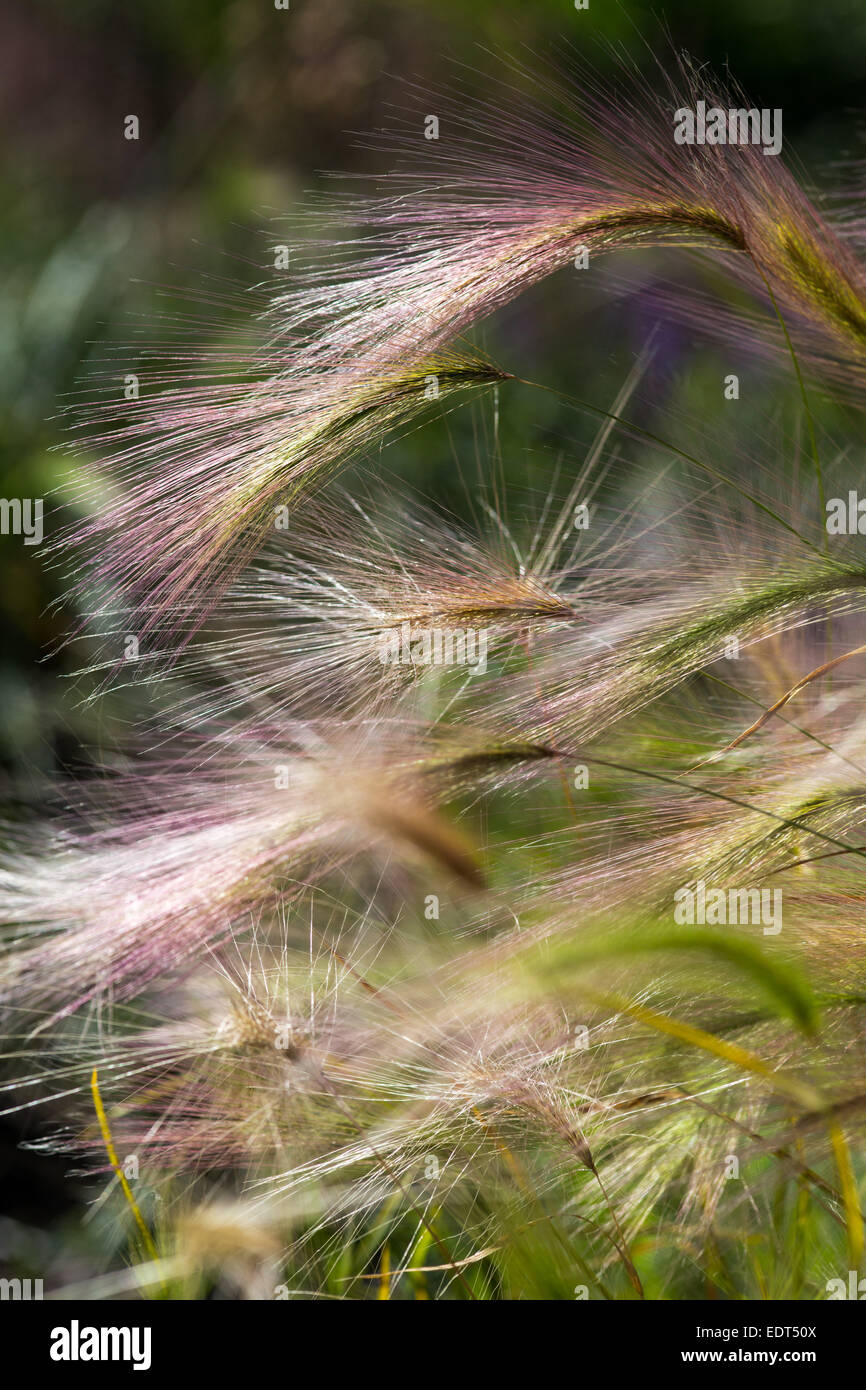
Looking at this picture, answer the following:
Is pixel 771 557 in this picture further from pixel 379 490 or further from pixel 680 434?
pixel 680 434

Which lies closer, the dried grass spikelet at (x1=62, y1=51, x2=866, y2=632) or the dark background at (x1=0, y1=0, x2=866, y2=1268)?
the dried grass spikelet at (x1=62, y1=51, x2=866, y2=632)

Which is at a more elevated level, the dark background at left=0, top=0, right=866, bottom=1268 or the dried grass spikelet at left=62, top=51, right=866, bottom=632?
the dark background at left=0, top=0, right=866, bottom=1268

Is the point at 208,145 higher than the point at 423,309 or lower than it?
higher

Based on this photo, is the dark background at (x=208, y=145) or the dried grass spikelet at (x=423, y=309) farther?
the dark background at (x=208, y=145)

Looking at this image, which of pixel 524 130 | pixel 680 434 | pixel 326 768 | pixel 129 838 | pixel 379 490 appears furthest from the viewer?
pixel 680 434

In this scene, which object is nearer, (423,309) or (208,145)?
(423,309)

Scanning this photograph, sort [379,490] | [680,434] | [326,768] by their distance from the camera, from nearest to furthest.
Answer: [326,768] → [379,490] → [680,434]

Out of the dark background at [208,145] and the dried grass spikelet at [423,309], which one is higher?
the dark background at [208,145]

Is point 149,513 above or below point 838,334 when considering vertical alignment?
below

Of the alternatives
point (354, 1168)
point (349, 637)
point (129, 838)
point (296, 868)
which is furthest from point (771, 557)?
point (354, 1168)
